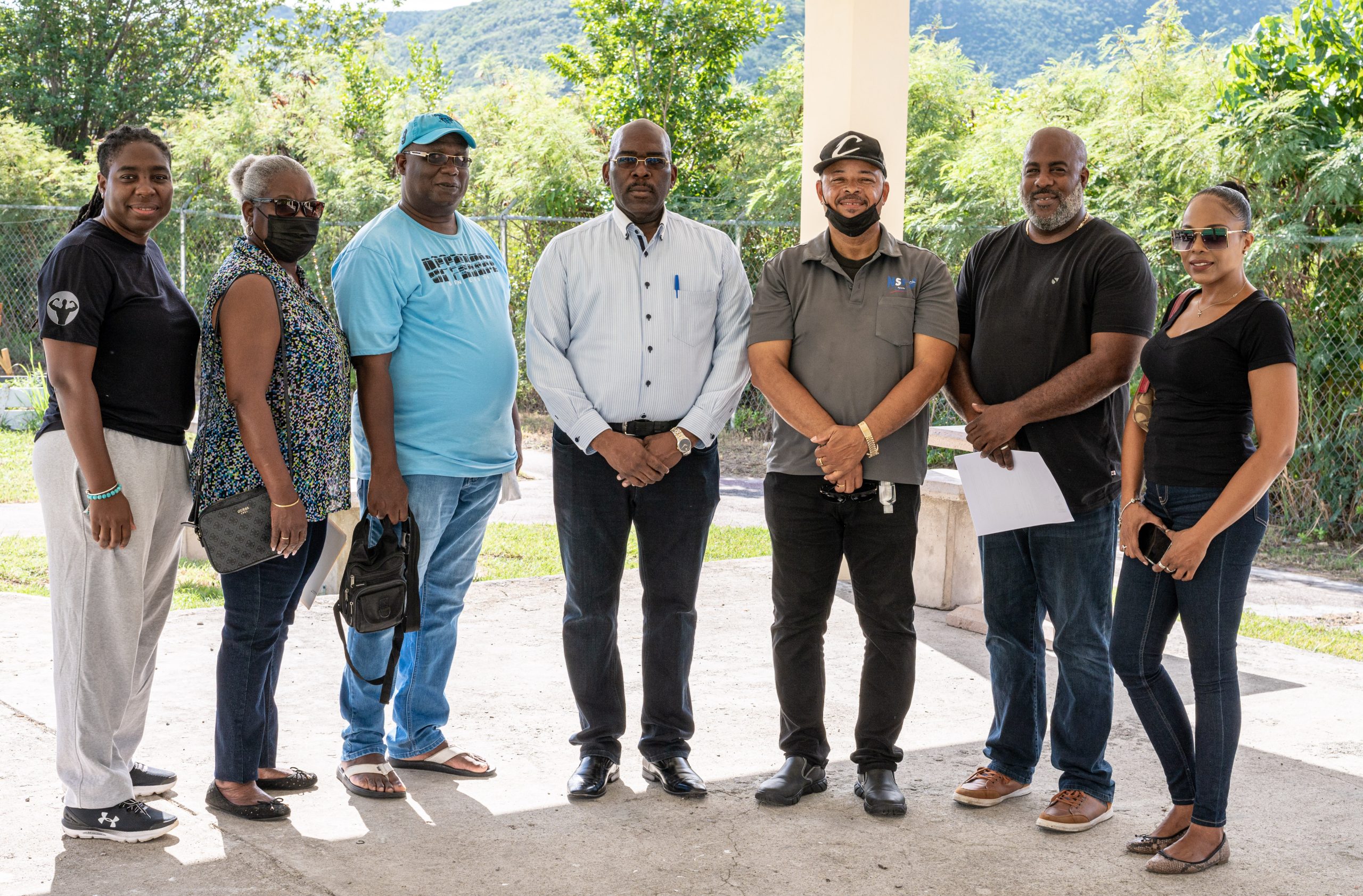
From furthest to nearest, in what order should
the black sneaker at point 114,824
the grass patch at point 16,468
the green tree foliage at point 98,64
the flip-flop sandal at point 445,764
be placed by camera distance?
the green tree foliage at point 98,64 < the grass patch at point 16,468 < the flip-flop sandal at point 445,764 < the black sneaker at point 114,824

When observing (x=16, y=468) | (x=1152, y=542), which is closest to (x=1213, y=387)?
(x=1152, y=542)

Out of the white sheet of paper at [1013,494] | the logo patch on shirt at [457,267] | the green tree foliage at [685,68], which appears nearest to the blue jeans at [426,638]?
the logo patch on shirt at [457,267]

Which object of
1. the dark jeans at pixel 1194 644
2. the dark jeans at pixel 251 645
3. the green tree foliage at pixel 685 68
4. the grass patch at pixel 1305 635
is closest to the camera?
the dark jeans at pixel 1194 644

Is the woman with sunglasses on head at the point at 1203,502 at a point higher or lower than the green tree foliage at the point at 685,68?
lower

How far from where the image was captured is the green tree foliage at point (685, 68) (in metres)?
15.4

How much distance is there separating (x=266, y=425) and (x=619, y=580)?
1.21 m

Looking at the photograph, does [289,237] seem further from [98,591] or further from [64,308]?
[98,591]

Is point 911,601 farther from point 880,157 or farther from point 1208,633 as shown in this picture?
point 880,157

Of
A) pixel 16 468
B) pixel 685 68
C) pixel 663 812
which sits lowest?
pixel 663 812

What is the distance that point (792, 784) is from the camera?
154 inches

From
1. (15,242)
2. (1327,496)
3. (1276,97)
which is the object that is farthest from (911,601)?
(15,242)

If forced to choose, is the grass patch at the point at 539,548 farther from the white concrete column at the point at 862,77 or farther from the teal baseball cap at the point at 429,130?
the teal baseball cap at the point at 429,130

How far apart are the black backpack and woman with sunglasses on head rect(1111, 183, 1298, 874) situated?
6.83 ft

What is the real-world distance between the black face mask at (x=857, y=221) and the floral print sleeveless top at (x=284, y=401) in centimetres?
156
